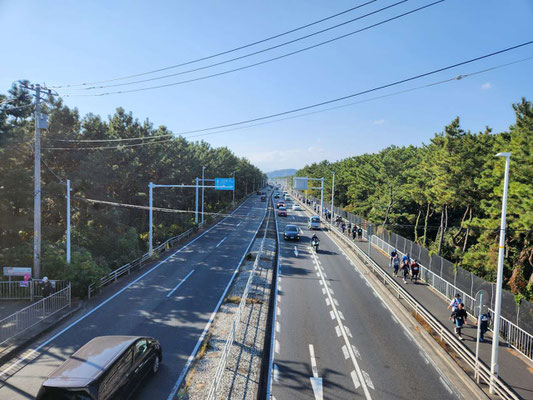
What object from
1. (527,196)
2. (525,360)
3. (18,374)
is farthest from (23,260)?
(527,196)

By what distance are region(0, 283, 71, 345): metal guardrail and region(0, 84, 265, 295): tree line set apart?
1364mm

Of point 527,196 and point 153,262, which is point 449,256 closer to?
point 527,196

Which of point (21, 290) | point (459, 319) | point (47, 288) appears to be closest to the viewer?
point (459, 319)

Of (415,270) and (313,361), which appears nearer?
(313,361)

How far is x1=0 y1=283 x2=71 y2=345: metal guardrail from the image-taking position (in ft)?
42.2

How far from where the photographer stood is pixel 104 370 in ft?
26.3

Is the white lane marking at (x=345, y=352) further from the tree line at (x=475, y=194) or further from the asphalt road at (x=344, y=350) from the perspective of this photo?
the tree line at (x=475, y=194)

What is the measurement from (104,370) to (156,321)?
6.43 meters

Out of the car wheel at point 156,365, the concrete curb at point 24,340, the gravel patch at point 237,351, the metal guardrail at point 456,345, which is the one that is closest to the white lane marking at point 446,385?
the metal guardrail at point 456,345

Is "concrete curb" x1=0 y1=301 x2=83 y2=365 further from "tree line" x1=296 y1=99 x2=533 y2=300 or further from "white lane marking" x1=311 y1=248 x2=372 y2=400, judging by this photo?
"tree line" x1=296 y1=99 x2=533 y2=300

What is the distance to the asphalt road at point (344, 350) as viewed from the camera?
963 centimetres

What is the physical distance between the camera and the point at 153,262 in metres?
25.8

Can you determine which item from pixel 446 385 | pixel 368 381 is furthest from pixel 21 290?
pixel 446 385

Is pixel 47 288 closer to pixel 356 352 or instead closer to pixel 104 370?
pixel 104 370
